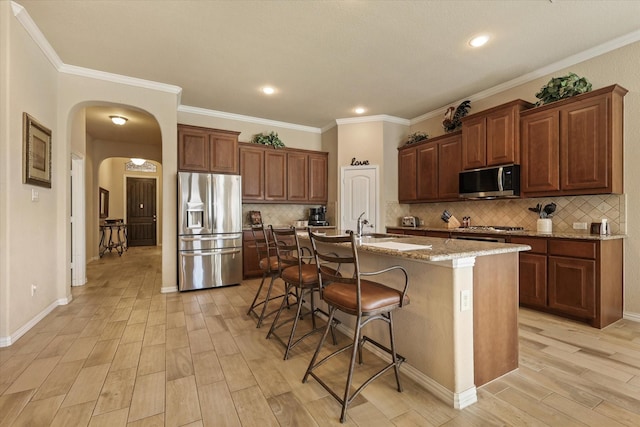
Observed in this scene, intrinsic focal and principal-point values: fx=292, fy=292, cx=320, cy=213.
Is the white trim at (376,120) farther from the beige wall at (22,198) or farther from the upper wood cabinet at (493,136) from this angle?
the beige wall at (22,198)

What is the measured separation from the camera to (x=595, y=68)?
324cm

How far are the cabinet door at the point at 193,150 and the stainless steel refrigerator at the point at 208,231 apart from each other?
41 cm

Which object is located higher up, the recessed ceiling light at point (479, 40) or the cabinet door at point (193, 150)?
the recessed ceiling light at point (479, 40)

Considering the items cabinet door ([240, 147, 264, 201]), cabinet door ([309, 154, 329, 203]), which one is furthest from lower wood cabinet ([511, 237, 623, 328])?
cabinet door ([240, 147, 264, 201])

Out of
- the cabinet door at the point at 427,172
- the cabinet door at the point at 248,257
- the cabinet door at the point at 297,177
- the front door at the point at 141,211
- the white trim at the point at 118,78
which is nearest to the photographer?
the white trim at the point at 118,78

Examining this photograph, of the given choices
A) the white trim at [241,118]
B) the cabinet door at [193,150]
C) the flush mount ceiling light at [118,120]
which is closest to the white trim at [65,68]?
the cabinet door at [193,150]

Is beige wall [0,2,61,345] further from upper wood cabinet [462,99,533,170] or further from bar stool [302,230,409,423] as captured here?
upper wood cabinet [462,99,533,170]

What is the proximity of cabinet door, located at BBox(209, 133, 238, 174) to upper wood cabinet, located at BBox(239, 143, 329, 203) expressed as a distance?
0.44m

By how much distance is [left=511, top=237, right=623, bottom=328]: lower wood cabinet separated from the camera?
2781 millimetres

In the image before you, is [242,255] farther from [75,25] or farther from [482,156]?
[482,156]

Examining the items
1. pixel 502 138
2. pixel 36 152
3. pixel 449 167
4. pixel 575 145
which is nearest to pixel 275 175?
pixel 449 167

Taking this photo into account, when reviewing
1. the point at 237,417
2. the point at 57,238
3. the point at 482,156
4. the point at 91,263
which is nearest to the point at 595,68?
the point at 482,156

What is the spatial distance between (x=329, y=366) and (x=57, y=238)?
11.7 feet

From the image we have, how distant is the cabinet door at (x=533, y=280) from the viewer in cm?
315
